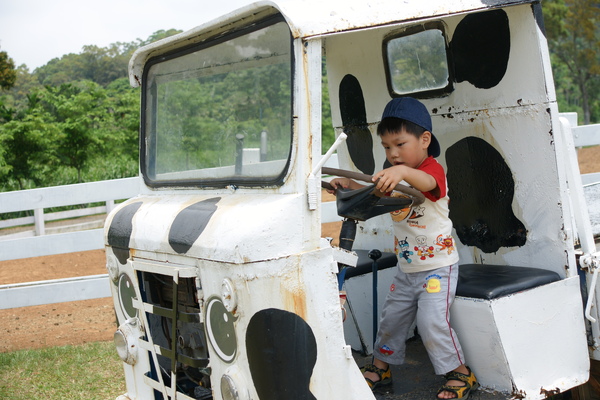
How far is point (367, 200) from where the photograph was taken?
2.45m


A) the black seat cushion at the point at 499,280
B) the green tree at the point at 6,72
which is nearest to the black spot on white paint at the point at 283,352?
the black seat cushion at the point at 499,280

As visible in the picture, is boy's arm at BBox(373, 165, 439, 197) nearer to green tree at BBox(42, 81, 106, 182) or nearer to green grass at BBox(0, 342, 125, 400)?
green grass at BBox(0, 342, 125, 400)

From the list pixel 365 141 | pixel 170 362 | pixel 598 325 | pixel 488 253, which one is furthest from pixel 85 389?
pixel 598 325

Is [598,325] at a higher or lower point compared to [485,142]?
lower

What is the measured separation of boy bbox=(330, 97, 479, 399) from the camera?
2814 millimetres

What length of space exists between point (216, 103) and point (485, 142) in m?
1.38

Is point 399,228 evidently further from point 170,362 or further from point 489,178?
point 170,362

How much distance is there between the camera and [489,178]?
133 inches

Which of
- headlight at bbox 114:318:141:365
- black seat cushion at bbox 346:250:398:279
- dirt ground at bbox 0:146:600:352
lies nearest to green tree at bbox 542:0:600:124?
dirt ground at bbox 0:146:600:352

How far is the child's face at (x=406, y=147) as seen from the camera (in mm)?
2885

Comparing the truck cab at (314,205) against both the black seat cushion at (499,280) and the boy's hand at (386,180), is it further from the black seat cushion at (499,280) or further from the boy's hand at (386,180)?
the boy's hand at (386,180)

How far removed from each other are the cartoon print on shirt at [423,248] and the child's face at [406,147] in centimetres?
32

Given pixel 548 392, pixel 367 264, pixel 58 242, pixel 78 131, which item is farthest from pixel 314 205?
pixel 78 131

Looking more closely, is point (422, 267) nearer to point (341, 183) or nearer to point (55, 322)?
point (341, 183)
